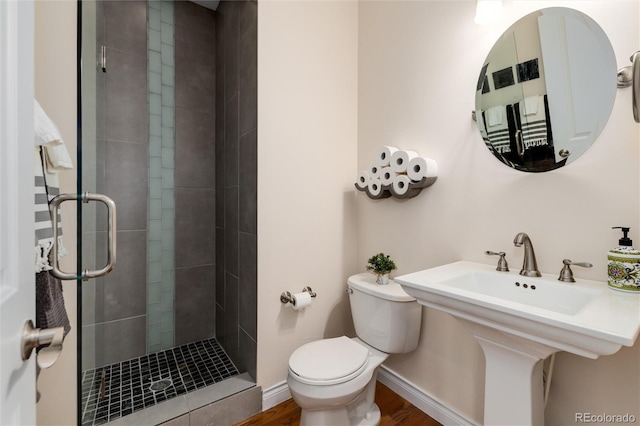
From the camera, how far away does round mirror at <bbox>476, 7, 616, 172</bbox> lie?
1025mm

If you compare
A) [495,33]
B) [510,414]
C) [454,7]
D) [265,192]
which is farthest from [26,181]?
[454,7]

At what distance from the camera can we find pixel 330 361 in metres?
1.37

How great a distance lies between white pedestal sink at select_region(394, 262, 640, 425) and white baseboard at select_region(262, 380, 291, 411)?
1.06 metres

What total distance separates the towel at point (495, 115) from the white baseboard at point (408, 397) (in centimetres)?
139

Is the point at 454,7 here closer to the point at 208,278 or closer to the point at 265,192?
the point at 265,192

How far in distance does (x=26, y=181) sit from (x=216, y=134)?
75.0 inches

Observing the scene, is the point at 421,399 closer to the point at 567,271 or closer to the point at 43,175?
the point at 567,271

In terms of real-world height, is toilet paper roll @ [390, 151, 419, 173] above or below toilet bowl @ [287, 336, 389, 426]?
above

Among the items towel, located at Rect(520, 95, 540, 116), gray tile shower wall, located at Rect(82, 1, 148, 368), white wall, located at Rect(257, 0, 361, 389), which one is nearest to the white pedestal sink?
towel, located at Rect(520, 95, 540, 116)

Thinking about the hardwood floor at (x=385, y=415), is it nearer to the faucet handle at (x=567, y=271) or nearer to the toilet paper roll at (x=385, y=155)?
the faucet handle at (x=567, y=271)

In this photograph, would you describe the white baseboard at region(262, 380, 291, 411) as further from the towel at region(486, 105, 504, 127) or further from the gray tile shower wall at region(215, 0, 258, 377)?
the towel at region(486, 105, 504, 127)

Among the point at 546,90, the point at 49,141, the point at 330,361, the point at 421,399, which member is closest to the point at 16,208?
the point at 49,141

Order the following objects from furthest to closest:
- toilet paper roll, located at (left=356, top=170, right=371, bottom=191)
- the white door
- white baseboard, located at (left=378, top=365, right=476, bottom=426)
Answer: toilet paper roll, located at (left=356, top=170, right=371, bottom=191) → white baseboard, located at (left=378, top=365, right=476, bottom=426) → the white door

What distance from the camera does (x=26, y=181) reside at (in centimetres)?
48
